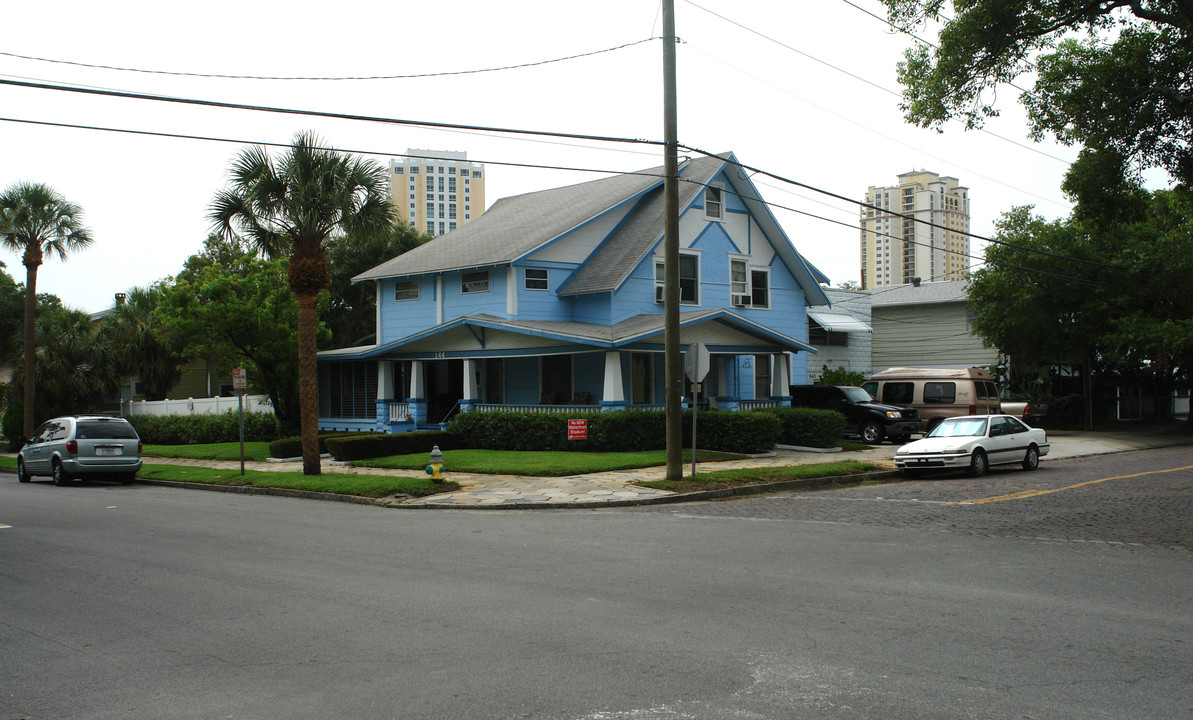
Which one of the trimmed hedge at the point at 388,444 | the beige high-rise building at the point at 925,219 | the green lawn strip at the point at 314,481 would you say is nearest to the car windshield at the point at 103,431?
the green lawn strip at the point at 314,481

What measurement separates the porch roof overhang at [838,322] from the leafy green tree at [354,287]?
1950 cm

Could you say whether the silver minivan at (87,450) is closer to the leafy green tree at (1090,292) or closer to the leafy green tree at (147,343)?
the leafy green tree at (147,343)

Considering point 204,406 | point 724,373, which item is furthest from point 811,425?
point 204,406

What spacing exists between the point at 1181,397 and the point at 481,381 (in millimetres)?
36693

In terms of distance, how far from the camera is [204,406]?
36.7 meters

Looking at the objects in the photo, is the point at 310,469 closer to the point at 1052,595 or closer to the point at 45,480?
the point at 45,480

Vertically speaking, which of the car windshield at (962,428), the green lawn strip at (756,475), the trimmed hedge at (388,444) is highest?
the car windshield at (962,428)

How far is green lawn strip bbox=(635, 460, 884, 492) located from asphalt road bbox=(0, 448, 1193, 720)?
3.77m

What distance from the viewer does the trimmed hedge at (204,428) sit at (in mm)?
33250

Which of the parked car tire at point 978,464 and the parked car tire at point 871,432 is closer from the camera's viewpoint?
the parked car tire at point 978,464

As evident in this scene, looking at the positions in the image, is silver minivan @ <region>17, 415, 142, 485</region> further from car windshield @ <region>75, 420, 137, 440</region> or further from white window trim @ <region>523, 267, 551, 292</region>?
white window trim @ <region>523, 267, 551, 292</region>

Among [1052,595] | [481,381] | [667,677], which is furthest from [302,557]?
[481,381]

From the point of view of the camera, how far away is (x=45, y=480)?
24.4 m

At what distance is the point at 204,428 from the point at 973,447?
26.6m
